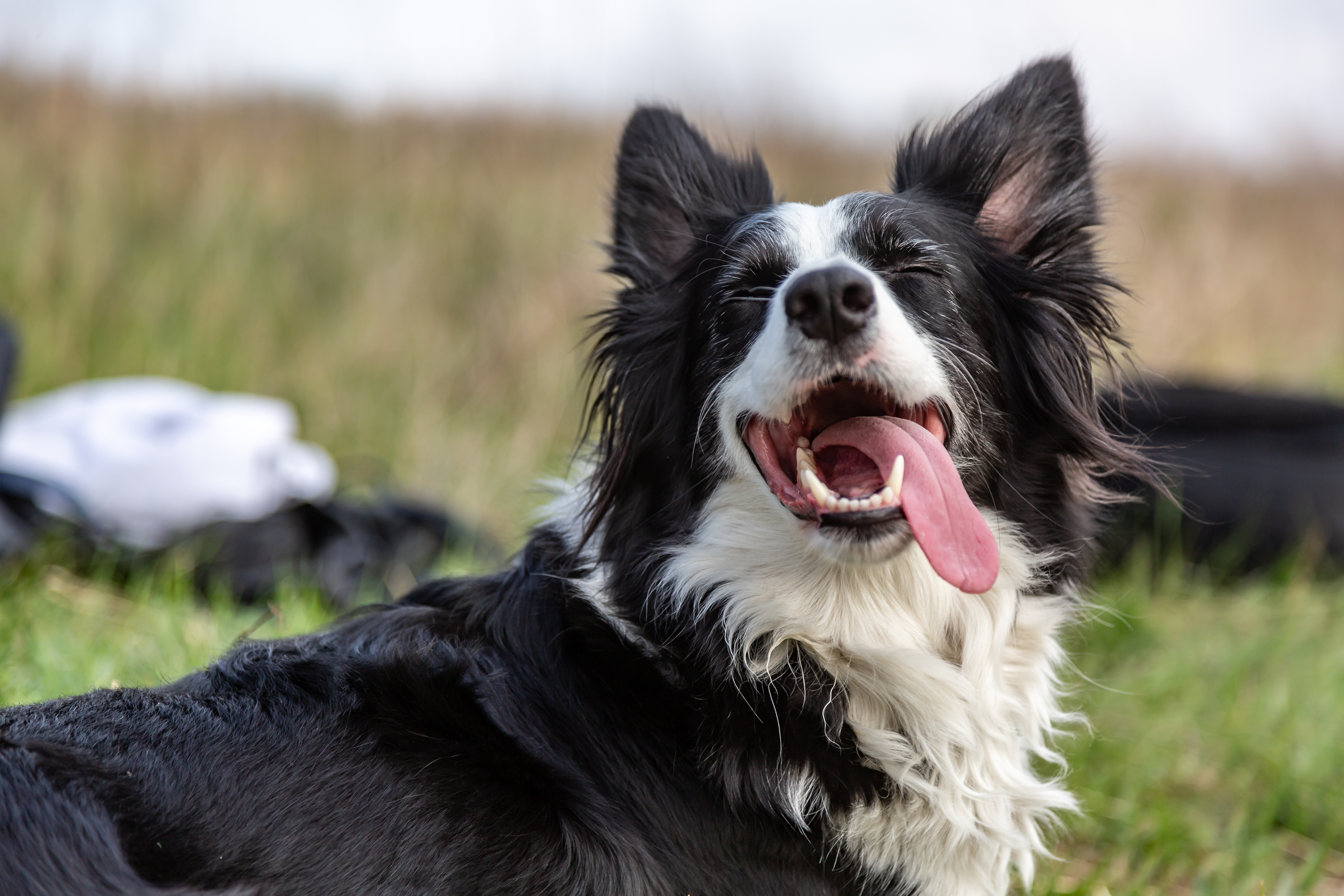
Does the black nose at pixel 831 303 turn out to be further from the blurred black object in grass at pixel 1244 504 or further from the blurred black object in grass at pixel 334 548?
the blurred black object in grass at pixel 1244 504

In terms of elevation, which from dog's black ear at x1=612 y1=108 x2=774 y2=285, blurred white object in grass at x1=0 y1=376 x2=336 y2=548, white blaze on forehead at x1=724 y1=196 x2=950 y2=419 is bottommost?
blurred white object in grass at x1=0 y1=376 x2=336 y2=548

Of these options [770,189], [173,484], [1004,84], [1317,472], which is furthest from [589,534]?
[1317,472]

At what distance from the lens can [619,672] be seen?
7.46ft

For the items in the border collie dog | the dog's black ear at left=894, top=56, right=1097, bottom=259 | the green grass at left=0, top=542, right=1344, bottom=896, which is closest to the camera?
the border collie dog

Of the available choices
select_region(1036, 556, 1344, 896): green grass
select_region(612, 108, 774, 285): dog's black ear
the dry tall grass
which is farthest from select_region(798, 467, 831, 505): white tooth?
the dry tall grass

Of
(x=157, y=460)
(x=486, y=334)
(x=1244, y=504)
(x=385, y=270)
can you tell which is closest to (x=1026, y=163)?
(x=1244, y=504)

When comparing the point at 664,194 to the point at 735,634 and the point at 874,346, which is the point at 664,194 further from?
the point at 735,634

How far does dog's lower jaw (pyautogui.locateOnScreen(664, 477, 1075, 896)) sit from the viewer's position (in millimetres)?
2197

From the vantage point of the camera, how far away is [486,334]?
8305 mm

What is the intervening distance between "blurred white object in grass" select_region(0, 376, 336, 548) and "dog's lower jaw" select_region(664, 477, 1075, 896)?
10.2 feet

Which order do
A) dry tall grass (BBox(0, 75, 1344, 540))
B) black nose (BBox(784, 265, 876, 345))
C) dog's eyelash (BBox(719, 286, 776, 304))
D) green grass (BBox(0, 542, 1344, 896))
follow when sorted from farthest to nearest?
dry tall grass (BBox(0, 75, 1344, 540)) → green grass (BBox(0, 542, 1344, 896)) → dog's eyelash (BBox(719, 286, 776, 304)) → black nose (BBox(784, 265, 876, 345))

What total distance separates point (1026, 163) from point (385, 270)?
638cm

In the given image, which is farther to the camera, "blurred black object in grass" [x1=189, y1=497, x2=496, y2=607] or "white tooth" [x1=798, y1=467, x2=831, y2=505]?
"blurred black object in grass" [x1=189, y1=497, x2=496, y2=607]

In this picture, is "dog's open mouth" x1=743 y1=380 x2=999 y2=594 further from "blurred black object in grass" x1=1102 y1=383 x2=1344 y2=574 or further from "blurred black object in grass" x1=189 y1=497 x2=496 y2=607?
"blurred black object in grass" x1=1102 y1=383 x2=1344 y2=574
